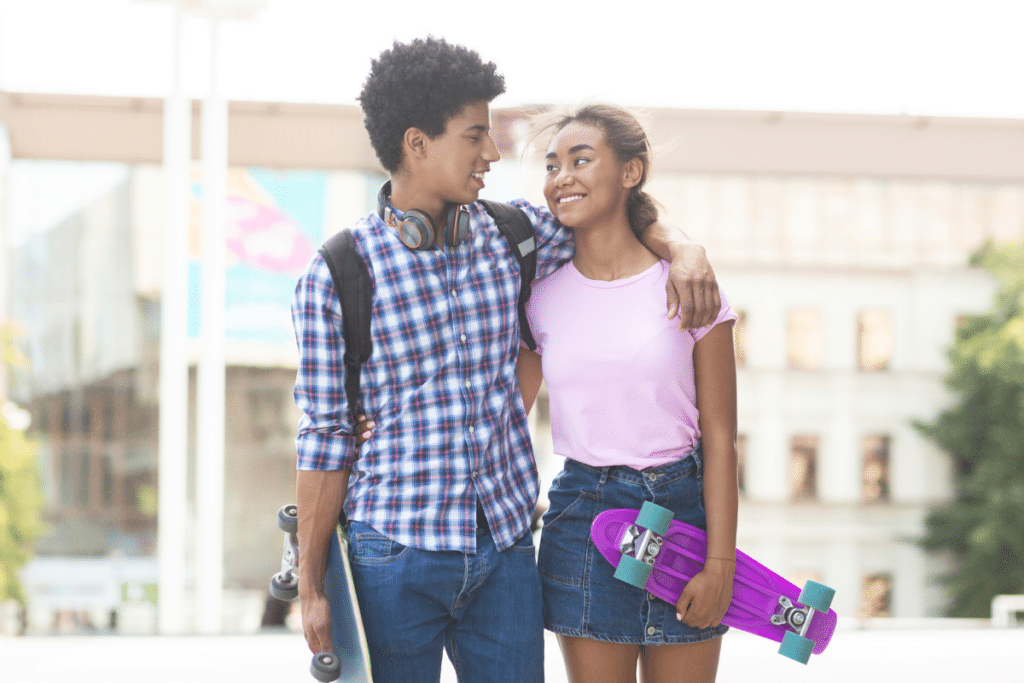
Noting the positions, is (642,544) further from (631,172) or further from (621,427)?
(631,172)

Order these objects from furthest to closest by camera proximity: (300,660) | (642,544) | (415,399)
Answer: (300,660)
(642,544)
(415,399)

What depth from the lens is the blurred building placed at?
1488 cm

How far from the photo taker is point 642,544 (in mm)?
1667

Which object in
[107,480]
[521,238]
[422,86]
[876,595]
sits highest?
[422,86]

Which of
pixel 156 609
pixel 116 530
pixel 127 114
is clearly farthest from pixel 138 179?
pixel 156 609

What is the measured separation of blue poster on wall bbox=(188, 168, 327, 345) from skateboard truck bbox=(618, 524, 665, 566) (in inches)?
531

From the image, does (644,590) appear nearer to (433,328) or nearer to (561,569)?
(561,569)

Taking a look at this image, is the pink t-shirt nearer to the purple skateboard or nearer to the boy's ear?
the purple skateboard

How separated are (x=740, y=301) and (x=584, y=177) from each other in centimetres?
1503

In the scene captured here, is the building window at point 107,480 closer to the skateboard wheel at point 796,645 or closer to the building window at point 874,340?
the building window at point 874,340

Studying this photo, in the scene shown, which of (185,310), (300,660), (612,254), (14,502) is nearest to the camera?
(612,254)

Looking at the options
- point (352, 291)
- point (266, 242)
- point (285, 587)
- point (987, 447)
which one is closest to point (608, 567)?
point (285, 587)

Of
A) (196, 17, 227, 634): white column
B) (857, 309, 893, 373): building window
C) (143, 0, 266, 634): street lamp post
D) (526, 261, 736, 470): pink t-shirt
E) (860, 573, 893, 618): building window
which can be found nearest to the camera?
(526, 261, 736, 470): pink t-shirt

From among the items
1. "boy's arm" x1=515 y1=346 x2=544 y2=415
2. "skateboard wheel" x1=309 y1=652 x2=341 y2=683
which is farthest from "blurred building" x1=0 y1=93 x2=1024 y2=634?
"skateboard wheel" x1=309 y1=652 x2=341 y2=683
